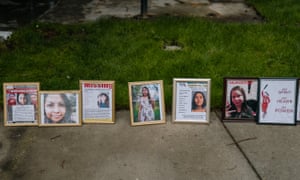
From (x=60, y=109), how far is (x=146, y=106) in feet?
2.57

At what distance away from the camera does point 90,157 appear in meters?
3.24

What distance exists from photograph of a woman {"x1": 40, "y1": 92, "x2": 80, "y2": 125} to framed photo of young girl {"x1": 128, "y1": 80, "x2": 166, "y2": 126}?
1.68ft

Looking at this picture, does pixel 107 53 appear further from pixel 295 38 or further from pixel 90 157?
pixel 295 38

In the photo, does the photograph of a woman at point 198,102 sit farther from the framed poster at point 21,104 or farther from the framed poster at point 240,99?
the framed poster at point 21,104

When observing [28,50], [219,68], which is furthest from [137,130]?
[28,50]

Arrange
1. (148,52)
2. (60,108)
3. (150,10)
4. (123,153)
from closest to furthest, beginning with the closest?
(123,153), (60,108), (148,52), (150,10)

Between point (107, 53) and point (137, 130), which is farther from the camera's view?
point (107, 53)

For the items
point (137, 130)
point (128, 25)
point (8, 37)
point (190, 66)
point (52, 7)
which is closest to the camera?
point (137, 130)

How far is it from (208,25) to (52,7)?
3.09m

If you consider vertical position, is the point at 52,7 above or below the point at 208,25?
above

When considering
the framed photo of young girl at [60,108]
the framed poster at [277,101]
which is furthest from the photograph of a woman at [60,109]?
the framed poster at [277,101]

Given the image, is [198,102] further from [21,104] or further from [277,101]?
[21,104]

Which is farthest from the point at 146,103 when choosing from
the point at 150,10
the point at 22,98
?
the point at 150,10

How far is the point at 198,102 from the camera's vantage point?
373 centimetres
